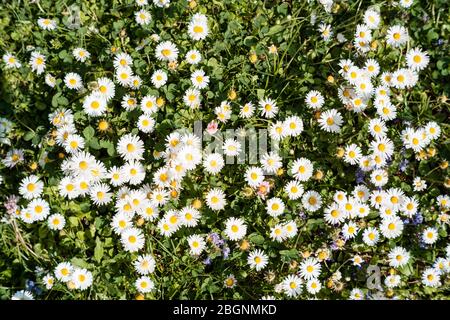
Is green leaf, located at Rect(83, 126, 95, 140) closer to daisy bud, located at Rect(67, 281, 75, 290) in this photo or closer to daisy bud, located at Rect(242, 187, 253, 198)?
daisy bud, located at Rect(67, 281, 75, 290)

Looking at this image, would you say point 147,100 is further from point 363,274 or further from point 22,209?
point 363,274

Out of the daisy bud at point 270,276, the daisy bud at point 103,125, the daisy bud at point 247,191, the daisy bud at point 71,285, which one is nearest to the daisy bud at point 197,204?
the daisy bud at point 247,191

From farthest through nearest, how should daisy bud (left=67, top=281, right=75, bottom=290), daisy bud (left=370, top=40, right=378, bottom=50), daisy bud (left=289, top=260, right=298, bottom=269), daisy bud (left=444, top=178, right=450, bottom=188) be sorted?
daisy bud (left=370, top=40, right=378, bottom=50) < daisy bud (left=444, top=178, right=450, bottom=188) < daisy bud (left=289, top=260, right=298, bottom=269) < daisy bud (left=67, top=281, right=75, bottom=290)

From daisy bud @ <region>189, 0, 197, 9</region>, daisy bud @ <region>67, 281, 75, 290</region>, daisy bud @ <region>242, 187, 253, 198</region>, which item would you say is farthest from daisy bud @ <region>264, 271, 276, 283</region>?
daisy bud @ <region>189, 0, 197, 9</region>

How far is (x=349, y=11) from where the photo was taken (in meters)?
3.17

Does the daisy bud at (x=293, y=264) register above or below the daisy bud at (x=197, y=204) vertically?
below

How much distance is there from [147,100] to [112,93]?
0.76 feet

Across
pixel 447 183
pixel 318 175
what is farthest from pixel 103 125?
pixel 447 183

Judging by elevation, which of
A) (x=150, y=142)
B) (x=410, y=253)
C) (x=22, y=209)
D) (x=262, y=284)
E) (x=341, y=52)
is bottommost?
(x=262, y=284)

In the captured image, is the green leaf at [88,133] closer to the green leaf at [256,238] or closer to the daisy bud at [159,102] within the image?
the daisy bud at [159,102]

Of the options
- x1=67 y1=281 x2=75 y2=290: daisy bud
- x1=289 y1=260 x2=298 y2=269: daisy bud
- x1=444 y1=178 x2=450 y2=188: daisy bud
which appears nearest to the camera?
x1=67 y1=281 x2=75 y2=290: daisy bud

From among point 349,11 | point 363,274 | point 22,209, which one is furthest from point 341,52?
point 22,209

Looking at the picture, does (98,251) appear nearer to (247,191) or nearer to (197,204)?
(197,204)

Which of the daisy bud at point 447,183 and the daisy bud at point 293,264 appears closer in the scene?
the daisy bud at point 293,264
